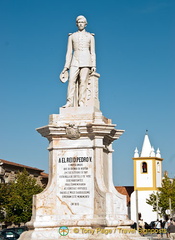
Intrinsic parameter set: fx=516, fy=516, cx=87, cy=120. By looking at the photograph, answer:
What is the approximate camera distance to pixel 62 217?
15.2 meters

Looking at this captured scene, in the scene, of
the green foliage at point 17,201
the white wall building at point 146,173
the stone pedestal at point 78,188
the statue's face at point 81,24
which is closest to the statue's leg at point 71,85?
the stone pedestal at point 78,188

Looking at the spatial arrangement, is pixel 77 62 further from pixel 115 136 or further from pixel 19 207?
pixel 19 207

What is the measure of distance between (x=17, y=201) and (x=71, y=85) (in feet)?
123

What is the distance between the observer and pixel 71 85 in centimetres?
1661

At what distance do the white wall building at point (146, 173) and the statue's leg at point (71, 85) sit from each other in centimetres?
8123

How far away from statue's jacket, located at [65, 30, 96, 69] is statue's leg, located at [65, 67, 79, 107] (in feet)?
0.64

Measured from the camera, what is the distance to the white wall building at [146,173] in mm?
97188

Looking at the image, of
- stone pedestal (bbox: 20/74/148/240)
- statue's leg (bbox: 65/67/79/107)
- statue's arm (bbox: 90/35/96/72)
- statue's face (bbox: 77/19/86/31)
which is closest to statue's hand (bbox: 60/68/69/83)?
statue's leg (bbox: 65/67/79/107)

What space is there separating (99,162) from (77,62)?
349 centimetres

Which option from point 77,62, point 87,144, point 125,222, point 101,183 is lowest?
point 125,222

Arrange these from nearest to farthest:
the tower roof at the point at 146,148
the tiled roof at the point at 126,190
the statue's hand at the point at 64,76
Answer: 1. the statue's hand at the point at 64,76
2. the tower roof at the point at 146,148
3. the tiled roof at the point at 126,190

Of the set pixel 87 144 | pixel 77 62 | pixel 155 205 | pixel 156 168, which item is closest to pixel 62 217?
pixel 87 144

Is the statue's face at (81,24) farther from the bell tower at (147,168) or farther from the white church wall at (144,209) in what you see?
the bell tower at (147,168)

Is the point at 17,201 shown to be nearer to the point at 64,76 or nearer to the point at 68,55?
the point at 64,76
